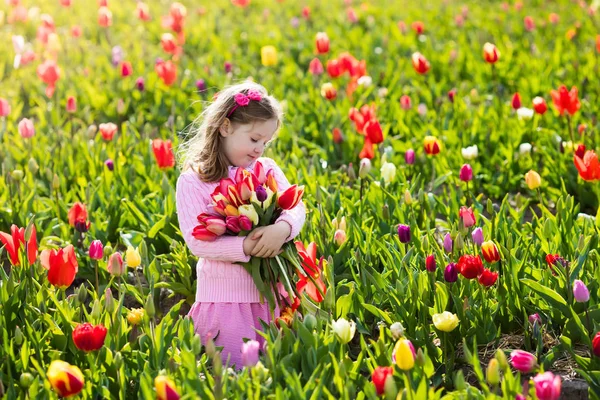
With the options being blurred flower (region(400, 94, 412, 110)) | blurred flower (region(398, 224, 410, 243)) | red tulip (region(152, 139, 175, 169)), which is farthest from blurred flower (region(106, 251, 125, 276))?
blurred flower (region(400, 94, 412, 110))

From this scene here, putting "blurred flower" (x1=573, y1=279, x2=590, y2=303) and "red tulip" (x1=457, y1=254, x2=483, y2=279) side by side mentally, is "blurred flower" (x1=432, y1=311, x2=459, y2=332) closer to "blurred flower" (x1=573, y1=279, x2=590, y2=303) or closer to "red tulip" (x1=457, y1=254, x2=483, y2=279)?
"red tulip" (x1=457, y1=254, x2=483, y2=279)

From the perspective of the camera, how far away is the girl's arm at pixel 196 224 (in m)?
2.86

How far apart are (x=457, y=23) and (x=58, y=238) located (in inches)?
196

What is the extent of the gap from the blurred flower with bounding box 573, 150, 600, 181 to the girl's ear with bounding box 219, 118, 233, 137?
1363 millimetres

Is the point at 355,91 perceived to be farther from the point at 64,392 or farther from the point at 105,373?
the point at 64,392

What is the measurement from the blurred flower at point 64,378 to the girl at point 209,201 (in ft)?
2.40

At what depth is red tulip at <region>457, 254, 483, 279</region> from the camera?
276 centimetres

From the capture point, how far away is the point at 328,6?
8938mm

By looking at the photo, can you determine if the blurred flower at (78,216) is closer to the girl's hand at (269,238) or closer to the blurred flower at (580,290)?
the girl's hand at (269,238)

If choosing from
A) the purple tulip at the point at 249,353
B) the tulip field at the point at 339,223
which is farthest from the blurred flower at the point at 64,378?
the purple tulip at the point at 249,353

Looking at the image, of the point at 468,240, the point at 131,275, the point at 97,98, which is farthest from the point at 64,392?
the point at 97,98

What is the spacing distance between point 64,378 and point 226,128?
3.58 feet

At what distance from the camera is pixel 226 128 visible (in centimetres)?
305

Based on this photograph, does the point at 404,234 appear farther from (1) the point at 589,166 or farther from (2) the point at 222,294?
(1) the point at 589,166
